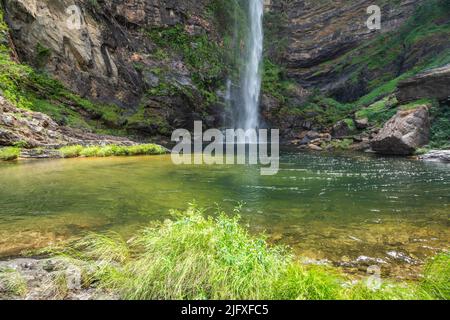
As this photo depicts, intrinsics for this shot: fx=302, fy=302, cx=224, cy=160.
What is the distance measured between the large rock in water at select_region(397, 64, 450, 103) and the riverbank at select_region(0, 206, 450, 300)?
90.4 ft

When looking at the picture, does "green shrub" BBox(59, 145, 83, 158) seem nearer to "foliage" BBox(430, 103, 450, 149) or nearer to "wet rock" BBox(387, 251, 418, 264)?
"wet rock" BBox(387, 251, 418, 264)

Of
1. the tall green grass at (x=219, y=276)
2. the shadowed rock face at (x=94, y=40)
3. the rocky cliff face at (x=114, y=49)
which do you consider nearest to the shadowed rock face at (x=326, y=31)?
the rocky cliff face at (x=114, y=49)

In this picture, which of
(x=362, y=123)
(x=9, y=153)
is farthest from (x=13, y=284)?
(x=362, y=123)

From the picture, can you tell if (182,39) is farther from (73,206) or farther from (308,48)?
(73,206)

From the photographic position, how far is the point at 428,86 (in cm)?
2619

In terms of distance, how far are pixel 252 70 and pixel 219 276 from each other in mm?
49197

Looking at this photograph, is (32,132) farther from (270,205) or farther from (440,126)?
(440,126)

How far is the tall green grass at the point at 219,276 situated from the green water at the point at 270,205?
176 centimetres

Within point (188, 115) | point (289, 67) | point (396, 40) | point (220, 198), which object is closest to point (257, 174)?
point (220, 198)

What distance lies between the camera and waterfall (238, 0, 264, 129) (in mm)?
45688

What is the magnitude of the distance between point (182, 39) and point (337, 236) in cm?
4127

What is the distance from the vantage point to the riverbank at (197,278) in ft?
10.3

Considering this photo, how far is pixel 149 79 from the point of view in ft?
122

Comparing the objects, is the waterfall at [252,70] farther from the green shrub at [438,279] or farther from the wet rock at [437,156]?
the green shrub at [438,279]
